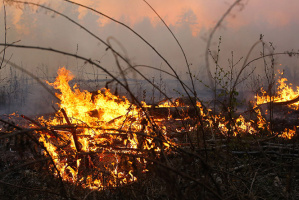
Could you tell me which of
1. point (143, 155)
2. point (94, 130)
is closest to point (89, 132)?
point (94, 130)

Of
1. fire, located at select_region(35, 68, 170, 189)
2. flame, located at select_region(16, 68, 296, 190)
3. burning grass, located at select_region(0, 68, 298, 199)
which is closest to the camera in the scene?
burning grass, located at select_region(0, 68, 298, 199)

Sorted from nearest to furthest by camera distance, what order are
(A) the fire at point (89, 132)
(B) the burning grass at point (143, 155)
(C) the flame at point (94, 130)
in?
(B) the burning grass at point (143, 155)
(C) the flame at point (94, 130)
(A) the fire at point (89, 132)

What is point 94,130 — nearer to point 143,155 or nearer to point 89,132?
point 89,132

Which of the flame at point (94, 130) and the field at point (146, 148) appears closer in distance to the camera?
the field at point (146, 148)

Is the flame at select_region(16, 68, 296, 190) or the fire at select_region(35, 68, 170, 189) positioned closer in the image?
the flame at select_region(16, 68, 296, 190)

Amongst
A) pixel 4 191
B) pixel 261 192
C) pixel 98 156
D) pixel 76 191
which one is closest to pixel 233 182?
pixel 261 192

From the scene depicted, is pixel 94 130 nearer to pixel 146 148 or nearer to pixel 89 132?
pixel 89 132

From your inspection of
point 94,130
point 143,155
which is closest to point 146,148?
point 143,155

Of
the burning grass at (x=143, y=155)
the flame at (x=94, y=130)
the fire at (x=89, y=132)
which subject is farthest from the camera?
the fire at (x=89, y=132)

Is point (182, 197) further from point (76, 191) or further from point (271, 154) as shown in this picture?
point (271, 154)

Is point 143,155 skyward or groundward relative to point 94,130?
groundward

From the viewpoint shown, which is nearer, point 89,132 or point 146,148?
point 146,148

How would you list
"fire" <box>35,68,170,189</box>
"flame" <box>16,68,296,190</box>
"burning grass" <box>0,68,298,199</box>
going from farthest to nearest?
"fire" <box>35,68,170,189</box>, "flame" <box>16,68,296,190</box>, "burning grass" <box>0,68,298,199</box>

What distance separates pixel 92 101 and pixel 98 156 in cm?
162
